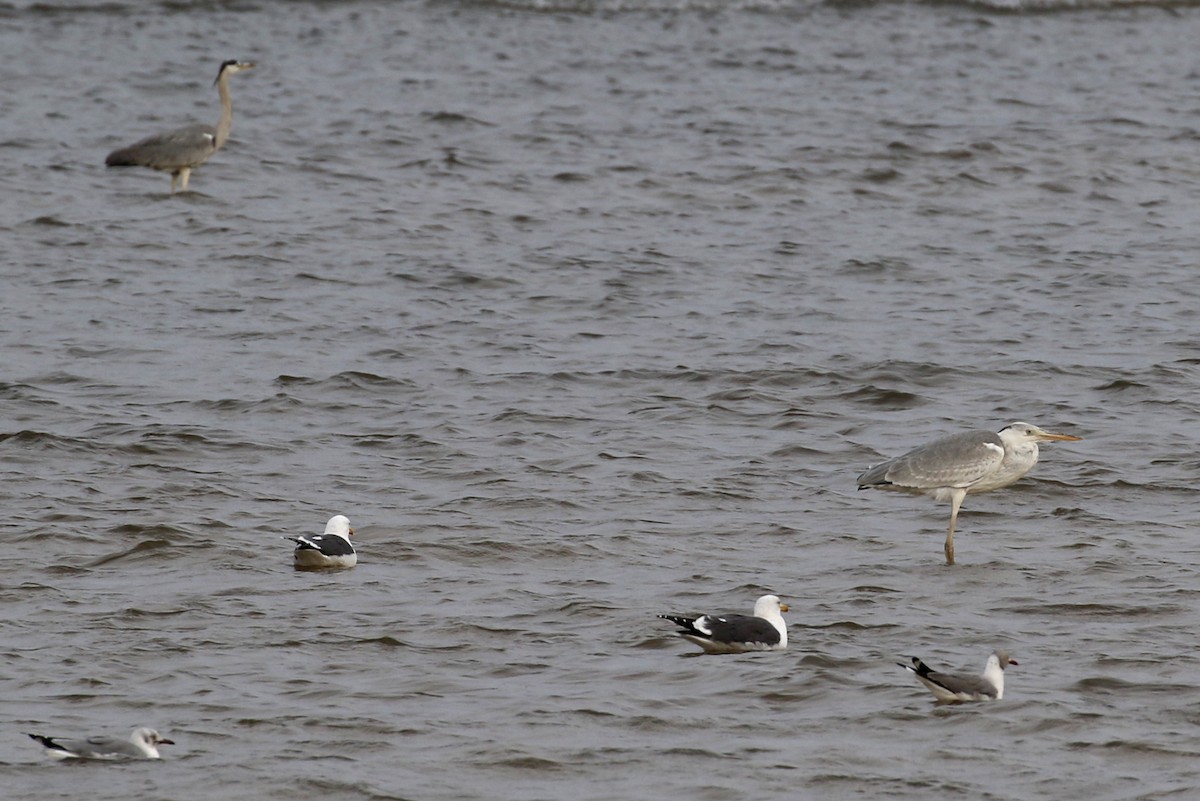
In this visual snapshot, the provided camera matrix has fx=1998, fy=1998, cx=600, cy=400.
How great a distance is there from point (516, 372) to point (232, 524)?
15.0ft

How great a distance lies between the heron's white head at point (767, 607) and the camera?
1077 centimetres

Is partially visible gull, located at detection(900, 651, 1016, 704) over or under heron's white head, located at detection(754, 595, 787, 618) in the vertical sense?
over

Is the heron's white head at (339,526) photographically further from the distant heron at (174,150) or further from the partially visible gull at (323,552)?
the distant heron at (174,150)

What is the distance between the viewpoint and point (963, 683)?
962 cm

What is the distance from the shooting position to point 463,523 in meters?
13.1

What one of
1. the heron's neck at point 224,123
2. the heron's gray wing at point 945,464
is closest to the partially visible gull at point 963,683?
the heron's gray wing at point 945,464

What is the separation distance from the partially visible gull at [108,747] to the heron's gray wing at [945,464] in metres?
5.80

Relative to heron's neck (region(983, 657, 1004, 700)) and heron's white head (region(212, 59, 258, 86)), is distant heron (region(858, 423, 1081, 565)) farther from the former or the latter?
heron's white head (region(212, 59, 258, 86))

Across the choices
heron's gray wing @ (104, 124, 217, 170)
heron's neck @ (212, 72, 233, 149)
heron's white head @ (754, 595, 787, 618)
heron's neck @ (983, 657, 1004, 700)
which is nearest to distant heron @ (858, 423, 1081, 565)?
heron's white head @ (754, 595, 787, 618)

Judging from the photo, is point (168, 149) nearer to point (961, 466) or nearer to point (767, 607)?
point (961, 466)

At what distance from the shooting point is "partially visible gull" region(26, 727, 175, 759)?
8742mm

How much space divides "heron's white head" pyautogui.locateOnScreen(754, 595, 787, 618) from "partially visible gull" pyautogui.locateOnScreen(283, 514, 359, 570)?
2.57m

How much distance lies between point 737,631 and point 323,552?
8.74 feet

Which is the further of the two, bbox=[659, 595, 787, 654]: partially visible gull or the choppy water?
bbox=[659, 595, 787, 654]: partially visible gull
